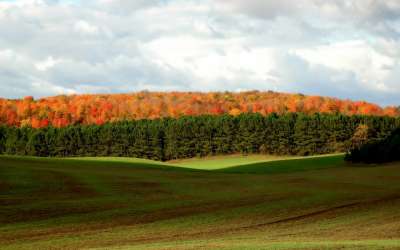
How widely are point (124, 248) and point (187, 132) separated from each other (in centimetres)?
9386

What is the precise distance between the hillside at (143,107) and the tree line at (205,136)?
28935 millimetres

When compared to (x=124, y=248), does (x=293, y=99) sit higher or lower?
higher

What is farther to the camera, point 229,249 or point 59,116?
point 59,116

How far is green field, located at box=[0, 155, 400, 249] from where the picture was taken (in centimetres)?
2027

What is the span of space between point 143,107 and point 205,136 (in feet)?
153

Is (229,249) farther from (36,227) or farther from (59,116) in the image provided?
(59,116)

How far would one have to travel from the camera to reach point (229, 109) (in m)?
156

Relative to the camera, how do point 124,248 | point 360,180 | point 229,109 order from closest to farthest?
point 124,248, point 360,180, point 229,109

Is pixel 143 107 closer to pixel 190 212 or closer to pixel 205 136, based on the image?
pixel 205 136

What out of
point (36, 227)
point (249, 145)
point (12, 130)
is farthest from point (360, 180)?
point (12, 130)

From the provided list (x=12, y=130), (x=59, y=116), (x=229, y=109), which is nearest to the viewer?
(x=12, y=130)

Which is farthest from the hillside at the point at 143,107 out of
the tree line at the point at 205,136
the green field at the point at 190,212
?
the green field at the point at 190,212

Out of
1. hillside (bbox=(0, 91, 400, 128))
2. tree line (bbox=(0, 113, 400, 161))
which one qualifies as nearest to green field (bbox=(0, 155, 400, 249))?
tree line (bbox=(0, 113, 400, 161))

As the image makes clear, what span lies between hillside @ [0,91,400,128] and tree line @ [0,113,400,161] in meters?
28.9
